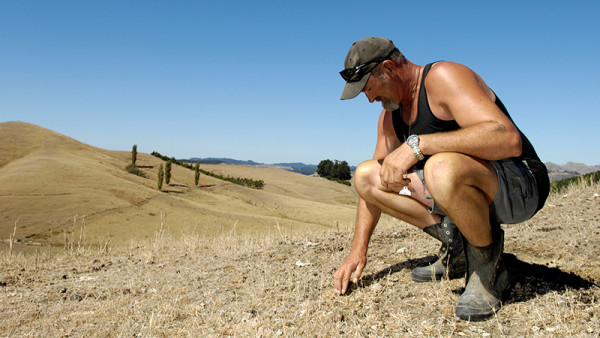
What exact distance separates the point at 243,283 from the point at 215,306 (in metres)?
0.53

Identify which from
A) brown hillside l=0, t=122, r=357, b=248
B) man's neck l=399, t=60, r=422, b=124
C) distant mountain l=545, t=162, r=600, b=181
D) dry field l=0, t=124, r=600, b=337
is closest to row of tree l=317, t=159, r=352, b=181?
distant mountain l=545, t=162, r=600, b=181

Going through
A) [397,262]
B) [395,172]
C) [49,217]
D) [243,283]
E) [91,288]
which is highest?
[395,172]

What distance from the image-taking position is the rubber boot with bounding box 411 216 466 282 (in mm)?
2701

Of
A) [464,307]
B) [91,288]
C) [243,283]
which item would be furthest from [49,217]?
[464,307]

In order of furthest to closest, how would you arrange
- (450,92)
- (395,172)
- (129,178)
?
1. (129,178)
2. (395,172)
3. (450,92)

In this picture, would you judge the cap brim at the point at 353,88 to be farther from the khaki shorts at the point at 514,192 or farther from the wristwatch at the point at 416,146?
the khaki shorts at the point at 514,192

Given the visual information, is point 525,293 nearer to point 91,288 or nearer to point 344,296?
point 344,296

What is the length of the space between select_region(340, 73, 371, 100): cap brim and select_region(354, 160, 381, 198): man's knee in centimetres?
54

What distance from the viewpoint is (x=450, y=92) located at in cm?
229

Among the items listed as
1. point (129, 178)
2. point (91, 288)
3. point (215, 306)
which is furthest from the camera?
point (129, 178)

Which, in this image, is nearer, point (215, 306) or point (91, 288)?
point (215, 306)

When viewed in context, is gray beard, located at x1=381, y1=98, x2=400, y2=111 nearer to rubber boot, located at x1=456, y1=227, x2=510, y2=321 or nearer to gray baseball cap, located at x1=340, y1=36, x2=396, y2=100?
gray baseball cap, located at x1=340, y1=36, x2=396, y2=100

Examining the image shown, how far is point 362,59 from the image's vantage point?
2.49 m

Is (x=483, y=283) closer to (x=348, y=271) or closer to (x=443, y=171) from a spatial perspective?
(x=443, y=171)
